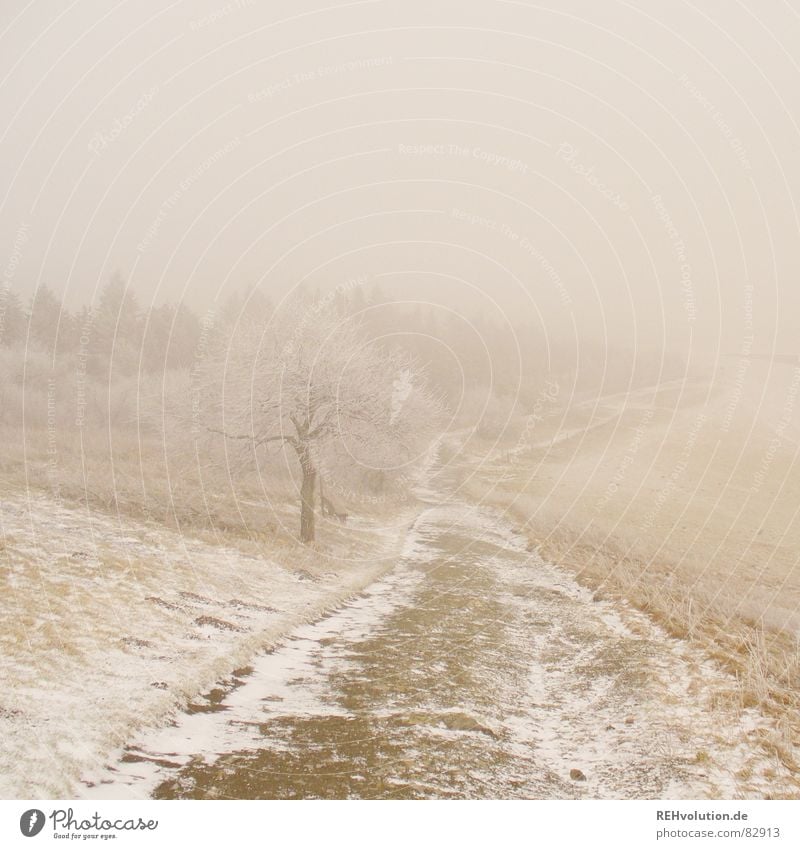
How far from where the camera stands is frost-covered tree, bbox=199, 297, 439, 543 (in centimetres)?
2409

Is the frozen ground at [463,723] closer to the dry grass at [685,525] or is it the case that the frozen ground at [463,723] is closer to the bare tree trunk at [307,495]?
the dry grass at [685,525]

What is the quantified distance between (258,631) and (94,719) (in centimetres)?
543

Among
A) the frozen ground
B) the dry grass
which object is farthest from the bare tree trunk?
the dry grass

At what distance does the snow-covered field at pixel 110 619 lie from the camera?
292 inches

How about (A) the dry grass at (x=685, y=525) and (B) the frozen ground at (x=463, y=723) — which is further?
(A) the dry grass at (x=685, y=525)

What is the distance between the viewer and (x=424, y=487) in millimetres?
56938

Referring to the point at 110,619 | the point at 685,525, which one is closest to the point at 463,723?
the point at 110,619

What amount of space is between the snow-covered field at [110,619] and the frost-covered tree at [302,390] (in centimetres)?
489

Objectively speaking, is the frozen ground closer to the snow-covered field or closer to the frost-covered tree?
the snow-covered field

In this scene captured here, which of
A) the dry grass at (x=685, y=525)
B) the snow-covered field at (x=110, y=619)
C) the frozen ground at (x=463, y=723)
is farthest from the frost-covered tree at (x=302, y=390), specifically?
the dry grass at (x=685, y=525)

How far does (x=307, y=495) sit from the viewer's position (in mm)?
24375

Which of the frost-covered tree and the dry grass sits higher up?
the frost-covered tree

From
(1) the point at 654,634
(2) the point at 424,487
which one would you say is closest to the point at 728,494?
(2) the point at 424,487

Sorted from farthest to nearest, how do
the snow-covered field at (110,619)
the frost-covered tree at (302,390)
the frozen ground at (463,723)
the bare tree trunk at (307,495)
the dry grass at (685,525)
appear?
the bare tree trunk at (307,495), the frost-covered tree at (302,390), the dry grass at (685,525), the snow-covered field at (110,619), the frozen ground at (463,723)
